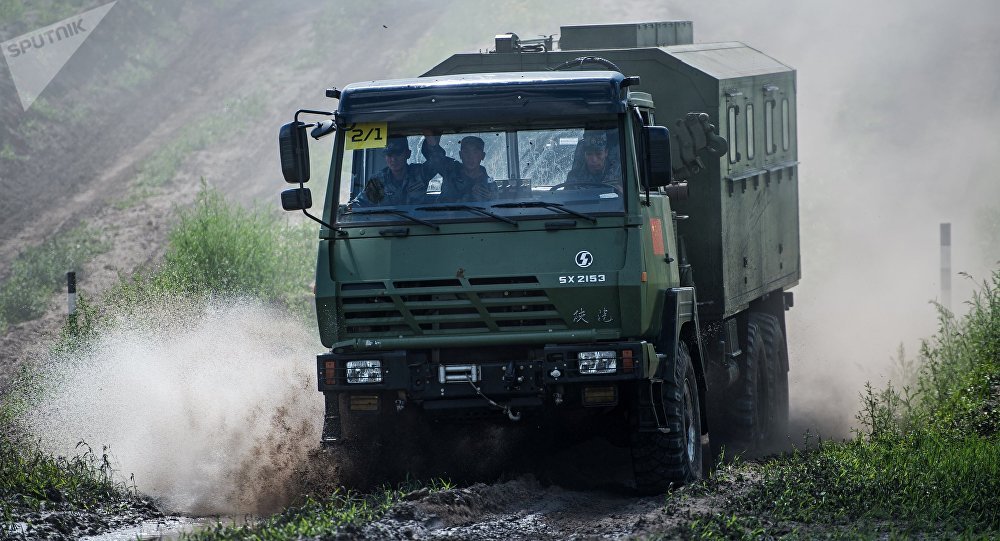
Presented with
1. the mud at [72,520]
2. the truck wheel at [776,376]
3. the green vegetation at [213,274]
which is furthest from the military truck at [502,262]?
the green vegetation at [213,274]

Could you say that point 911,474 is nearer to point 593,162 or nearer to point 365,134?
point 593,162

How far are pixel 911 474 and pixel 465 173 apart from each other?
376cm

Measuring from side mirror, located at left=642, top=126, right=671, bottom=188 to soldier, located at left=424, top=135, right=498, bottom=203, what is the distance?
106 cm

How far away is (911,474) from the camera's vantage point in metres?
10.4

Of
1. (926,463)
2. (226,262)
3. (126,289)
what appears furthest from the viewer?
(226,262)

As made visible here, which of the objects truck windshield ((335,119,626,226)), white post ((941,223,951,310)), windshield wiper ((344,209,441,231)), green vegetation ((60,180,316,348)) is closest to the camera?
windshield wiper ((344,209,441,231))

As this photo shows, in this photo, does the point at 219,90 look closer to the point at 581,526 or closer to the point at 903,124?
the point at 903,124

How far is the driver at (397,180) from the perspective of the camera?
10.2 meters

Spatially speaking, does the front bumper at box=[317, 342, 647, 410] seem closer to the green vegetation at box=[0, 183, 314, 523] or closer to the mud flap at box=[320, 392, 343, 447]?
the mud flap at box=[320, 392, 343, 447]

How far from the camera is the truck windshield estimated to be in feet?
33.0

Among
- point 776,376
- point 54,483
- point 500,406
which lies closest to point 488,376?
point 500,406

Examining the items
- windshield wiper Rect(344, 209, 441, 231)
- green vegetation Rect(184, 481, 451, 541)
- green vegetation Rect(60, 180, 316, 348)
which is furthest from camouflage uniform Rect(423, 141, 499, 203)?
green vegetation Rect(60, 180, 316, 348)

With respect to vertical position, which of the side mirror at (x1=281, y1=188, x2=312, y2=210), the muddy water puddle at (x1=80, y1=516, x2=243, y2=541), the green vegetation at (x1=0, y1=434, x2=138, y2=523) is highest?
the side mirror at (x1=281, y1=188, x2=312, y2=210)

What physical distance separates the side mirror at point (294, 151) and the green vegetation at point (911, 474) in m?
3.56
